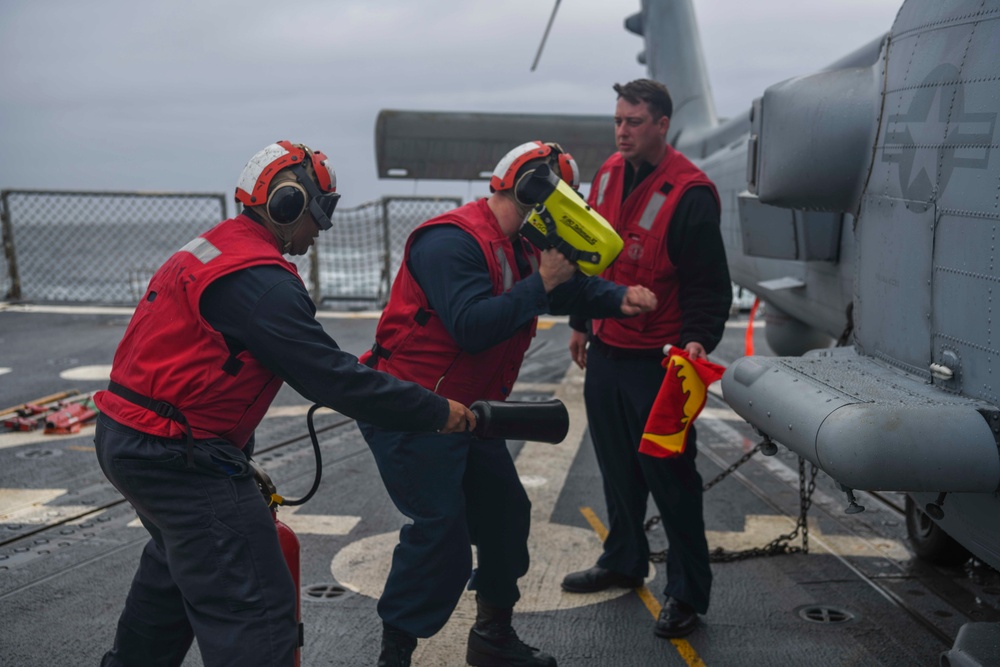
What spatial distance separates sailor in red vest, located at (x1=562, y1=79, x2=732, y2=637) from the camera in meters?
3.99

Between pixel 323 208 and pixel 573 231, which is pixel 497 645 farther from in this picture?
pixel 323 208

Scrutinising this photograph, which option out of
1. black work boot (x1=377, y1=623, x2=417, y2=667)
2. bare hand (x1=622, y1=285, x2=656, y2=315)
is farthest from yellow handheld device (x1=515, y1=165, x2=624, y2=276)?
black work boot (x1=377, y1=623, x2=417, y2=667)

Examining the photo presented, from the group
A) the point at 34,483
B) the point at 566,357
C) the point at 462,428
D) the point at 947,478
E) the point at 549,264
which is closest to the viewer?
the point at 947,478

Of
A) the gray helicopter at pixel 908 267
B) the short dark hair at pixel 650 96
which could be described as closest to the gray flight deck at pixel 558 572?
the gray helicopter at pixel 908 267

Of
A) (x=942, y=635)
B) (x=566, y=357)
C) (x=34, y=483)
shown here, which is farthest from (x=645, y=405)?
(x=566, y=357)

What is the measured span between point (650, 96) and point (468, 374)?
1543 millimetres

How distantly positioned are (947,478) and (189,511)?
2.00 meters

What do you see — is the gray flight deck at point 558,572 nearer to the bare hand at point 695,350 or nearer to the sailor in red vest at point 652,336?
the sailor in red vest at point 652,336

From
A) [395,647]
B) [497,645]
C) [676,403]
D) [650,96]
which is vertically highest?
[650,96]

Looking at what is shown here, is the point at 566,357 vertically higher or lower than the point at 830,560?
lower

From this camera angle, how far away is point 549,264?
10.8 ft

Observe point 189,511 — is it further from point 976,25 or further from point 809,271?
point 809,271

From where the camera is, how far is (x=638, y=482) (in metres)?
4.31

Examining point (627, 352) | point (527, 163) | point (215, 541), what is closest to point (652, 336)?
point (627, 352)
